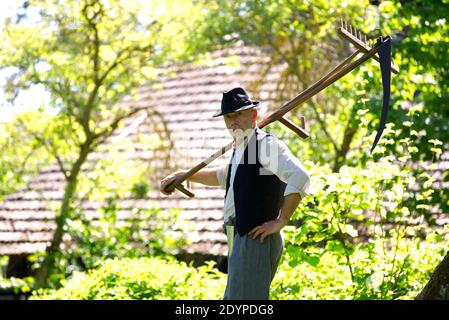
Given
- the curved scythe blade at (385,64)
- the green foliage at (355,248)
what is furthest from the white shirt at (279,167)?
the green foliage at (355,248)

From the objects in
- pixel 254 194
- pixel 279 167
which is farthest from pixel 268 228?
pixel 279 167

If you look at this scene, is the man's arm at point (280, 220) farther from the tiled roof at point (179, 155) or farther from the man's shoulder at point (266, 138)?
the tiled roof at point (179, 155)

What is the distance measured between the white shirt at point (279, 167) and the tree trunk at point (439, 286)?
112 cm

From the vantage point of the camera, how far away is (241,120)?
4816 mm

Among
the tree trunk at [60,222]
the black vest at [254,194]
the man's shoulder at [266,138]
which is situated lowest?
the black vest at [254,194]

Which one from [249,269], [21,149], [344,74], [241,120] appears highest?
[21,149]

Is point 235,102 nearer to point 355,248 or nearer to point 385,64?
point 385,64

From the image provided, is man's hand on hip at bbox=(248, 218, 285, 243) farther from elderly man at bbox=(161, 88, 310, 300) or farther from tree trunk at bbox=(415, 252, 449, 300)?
tree trunk at bbox=(415, 252, 449, 300)

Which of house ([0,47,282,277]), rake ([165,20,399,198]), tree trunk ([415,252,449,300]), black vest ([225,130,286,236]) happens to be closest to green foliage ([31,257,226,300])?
house ([0,47,282,277])

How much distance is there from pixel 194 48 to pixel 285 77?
45.3 inches

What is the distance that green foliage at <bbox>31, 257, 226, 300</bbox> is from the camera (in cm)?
752

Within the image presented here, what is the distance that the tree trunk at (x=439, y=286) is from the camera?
17.0 feet

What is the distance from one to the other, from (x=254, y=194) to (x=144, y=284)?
3.23 meters
